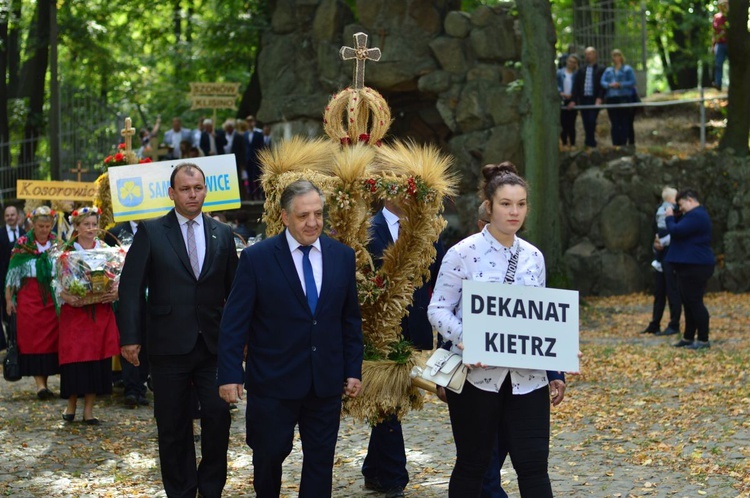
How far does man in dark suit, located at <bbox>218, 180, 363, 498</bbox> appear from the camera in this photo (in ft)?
19.5

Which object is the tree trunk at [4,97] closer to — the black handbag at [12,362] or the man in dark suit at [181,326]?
the black handbag at [12,362]

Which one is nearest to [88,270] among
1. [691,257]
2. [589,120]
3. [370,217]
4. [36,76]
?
[370,217]

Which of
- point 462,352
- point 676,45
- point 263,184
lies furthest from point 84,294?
point 676,45

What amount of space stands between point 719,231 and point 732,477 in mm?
15603

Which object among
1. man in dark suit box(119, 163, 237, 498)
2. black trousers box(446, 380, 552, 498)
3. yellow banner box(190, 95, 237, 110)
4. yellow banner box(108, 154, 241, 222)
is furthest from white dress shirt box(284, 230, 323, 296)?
yellow banner box(190, 95, 237, 110)

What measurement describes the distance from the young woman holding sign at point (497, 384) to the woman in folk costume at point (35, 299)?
6597 millimetres

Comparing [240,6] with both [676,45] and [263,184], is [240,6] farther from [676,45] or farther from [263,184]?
[263,184]

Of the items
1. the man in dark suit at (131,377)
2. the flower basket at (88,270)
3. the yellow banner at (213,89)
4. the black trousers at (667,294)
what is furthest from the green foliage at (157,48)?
the flower basket at (88,270)

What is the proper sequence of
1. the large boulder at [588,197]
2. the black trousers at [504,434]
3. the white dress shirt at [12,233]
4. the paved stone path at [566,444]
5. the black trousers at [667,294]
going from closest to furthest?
the black trousers at [504,434] → the paved stone path at [566,444] → the black trousers at [667,294] → the white dress shirt at [12,233] → the large boulder at [588,197]

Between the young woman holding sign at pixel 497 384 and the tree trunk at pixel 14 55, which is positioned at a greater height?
the tree trunk at pixel 14 55

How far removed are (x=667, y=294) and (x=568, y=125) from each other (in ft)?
24.5

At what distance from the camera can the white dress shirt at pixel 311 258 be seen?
6066mm

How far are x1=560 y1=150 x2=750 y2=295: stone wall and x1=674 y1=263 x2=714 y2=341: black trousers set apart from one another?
7.13 metres

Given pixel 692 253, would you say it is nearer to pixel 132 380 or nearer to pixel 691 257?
pixel 691 257
